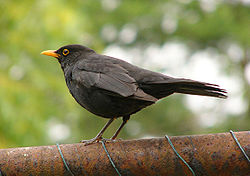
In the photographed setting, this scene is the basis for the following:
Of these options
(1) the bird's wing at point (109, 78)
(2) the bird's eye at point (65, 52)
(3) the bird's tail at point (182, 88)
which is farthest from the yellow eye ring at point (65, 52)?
(3) the bird's tail at point (182, 88)

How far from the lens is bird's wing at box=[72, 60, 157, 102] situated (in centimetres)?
332

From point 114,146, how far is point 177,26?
759 centimetres

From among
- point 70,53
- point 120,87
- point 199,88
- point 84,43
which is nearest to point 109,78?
point 120,87

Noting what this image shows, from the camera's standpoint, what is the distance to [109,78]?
11.9ft

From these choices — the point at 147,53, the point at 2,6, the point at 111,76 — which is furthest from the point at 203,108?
the point at 111,76

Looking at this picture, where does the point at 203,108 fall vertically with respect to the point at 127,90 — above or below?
below

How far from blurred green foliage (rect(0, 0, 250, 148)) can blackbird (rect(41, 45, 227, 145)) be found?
156 centimetres

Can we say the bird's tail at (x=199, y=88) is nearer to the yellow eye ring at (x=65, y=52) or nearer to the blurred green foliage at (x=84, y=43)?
the yellow eye ring at (x=65, y=52)

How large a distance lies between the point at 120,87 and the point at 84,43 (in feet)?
12.7

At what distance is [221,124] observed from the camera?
8469mm

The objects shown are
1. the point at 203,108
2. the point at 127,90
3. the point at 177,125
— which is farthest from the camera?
the point at 177,125

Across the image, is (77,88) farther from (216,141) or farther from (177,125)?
(177,125)

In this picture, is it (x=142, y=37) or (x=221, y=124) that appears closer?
(x=221, y=124)

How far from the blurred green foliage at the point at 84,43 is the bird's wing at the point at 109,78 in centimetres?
163
